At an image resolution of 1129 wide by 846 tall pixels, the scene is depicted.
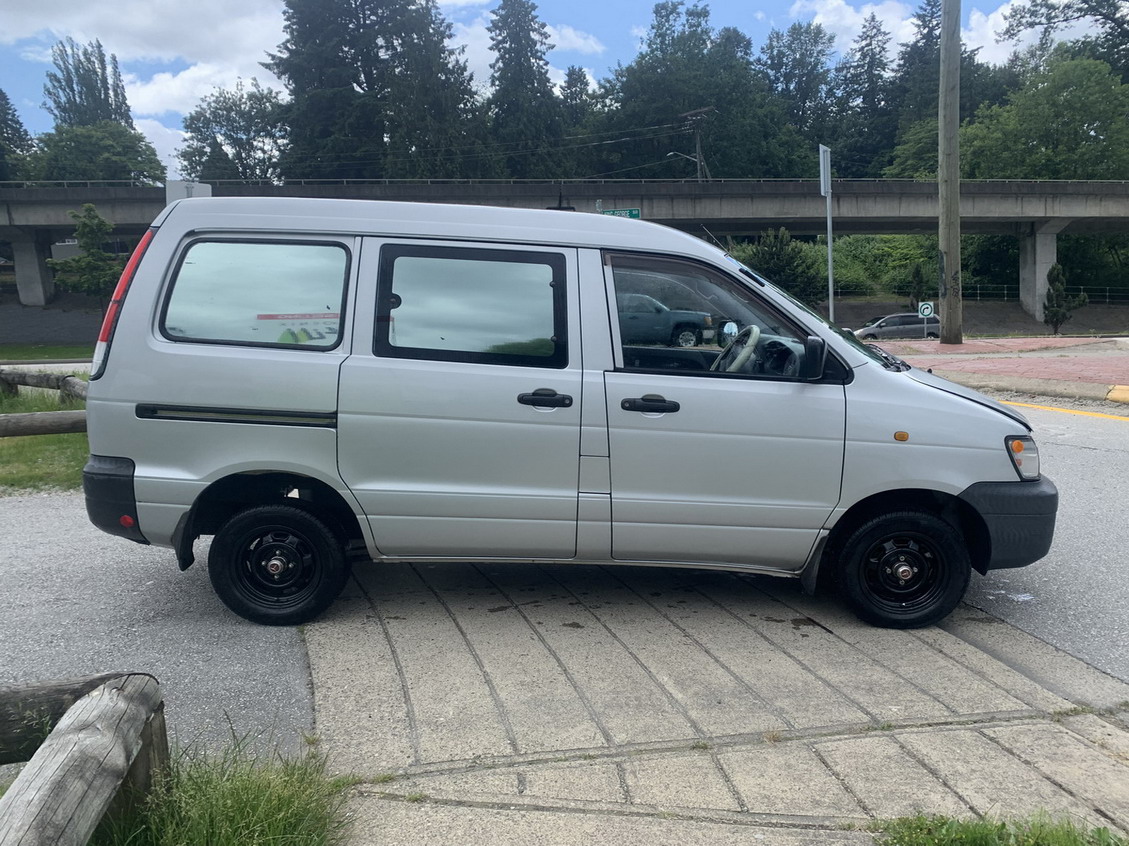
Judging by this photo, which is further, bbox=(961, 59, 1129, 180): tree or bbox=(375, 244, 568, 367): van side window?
bbox=(961, 59, 1129, 180): tree

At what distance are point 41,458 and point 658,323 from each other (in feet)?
23.5

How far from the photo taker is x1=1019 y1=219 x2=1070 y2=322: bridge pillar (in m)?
49.3

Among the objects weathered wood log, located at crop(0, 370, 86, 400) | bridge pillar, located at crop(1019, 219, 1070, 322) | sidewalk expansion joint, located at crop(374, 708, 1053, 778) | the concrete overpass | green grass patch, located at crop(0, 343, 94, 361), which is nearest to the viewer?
sidewalk expansion joint, located at crop(374, 708, 1053, 778)

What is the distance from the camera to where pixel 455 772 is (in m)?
3.06

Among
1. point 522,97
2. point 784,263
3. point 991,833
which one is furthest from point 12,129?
point 991,833

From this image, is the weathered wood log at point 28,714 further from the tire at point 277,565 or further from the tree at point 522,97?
the tree at point 522,97

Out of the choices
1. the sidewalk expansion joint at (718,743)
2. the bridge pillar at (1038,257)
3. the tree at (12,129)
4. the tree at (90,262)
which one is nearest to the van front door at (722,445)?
the sidewalk expansion joint at (718,743)

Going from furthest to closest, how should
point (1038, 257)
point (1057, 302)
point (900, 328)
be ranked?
point (1038, 257) < point (1057, 302) < point (900, 328)

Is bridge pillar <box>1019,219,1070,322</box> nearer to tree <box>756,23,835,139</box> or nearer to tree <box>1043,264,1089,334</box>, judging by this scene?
tree <box>1043,264,1089,334</box>

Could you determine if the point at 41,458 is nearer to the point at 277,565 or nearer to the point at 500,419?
the point at 277,565

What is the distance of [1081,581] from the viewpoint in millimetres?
5094

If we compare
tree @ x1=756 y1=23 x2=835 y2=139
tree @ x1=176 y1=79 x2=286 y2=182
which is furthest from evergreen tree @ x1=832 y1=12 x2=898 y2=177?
tree @ x1=176 y1=79 x2=286 y2=182

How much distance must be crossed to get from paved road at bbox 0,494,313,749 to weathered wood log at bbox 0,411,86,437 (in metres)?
2.02

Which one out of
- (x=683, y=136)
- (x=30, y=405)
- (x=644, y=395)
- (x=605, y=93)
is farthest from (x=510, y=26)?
(x=644, y=395)
